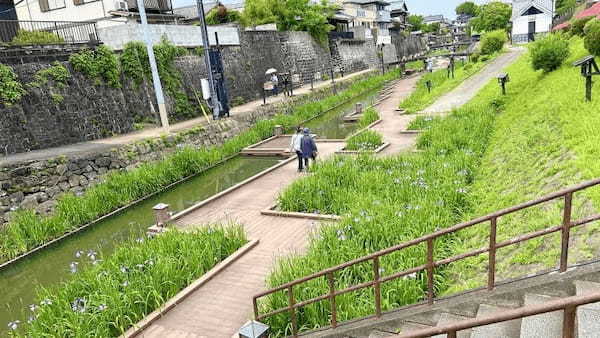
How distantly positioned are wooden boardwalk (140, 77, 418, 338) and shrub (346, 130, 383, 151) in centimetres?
A: 63

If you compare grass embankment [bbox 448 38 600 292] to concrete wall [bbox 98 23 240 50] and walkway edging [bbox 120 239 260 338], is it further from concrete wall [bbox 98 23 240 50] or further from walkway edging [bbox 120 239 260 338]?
concrete wall [bbox 98 23 240 50]

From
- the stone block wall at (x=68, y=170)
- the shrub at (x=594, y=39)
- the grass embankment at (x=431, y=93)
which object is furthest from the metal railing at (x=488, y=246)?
the grass embankment at (x=431, y=93)

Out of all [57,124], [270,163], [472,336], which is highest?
[57,124]

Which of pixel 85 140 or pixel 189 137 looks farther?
pixel 189 137

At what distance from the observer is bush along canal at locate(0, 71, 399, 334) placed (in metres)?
9.47

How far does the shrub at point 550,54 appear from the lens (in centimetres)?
1561

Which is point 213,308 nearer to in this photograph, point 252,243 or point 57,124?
point 252,243

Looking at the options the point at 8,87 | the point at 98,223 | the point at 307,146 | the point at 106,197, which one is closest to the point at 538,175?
the point at 307,146

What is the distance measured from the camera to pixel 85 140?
17547 mm

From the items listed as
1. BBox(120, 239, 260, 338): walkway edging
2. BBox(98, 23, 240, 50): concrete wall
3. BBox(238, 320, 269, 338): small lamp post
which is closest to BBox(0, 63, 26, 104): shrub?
BBox(98, 23, 240, 50): concrete wall

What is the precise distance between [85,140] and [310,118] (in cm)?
1292

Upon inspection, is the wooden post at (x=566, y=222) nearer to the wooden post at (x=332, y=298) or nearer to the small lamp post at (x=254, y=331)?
the wooden post at (x=332, y=298)

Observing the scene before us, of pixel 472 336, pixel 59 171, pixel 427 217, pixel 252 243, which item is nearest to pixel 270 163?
pixel 59 171

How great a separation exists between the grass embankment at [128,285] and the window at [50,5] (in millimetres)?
25742
